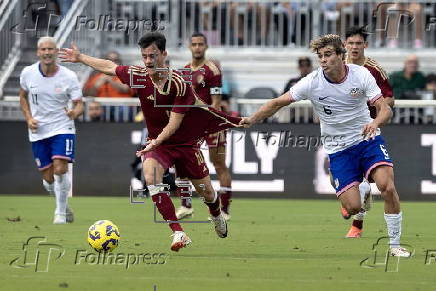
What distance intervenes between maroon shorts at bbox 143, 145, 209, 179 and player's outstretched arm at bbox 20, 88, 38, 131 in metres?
4.14

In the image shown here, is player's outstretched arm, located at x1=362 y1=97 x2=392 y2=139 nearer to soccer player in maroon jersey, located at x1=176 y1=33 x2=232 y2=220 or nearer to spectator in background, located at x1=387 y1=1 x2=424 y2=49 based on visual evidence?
soccer player in maroon jersey, located at x1=176 y1=33 x2=232 y2=220

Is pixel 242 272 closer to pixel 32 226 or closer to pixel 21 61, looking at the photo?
pixel 32 226

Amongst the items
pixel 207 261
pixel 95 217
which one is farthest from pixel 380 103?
pixel 95 217

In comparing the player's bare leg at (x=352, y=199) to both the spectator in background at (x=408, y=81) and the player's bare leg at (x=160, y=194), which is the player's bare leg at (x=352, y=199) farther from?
the spectator in background at (x=408, y=81)

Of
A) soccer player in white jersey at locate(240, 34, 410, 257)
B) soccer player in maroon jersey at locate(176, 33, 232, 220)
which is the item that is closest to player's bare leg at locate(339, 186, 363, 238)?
soccer player in white jersey at locate(240, 34, 410, 257)

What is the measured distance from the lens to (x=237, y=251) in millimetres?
12406

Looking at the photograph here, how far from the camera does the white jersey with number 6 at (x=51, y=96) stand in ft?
54.4

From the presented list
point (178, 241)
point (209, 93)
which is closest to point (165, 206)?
point (178, 241)

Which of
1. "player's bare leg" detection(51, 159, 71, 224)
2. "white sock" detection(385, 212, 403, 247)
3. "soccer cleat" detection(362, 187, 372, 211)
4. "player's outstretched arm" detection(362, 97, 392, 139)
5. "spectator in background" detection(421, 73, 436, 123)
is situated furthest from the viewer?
"spectator in background" detection(421, 73, 436, 123)

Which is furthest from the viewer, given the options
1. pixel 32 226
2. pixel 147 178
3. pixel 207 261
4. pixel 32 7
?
pixel 32 7

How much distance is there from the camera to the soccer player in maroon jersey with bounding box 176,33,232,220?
1658 cm

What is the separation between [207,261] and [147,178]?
1269mm

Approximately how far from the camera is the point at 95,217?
17.2m

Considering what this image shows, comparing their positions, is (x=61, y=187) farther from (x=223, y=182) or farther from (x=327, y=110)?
(x=327, y=110)
